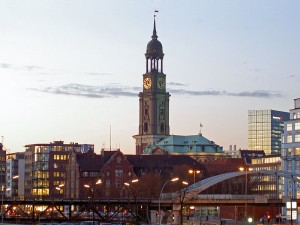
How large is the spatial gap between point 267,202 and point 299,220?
806cm

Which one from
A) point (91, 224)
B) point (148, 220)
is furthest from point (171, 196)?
point (91, 224)

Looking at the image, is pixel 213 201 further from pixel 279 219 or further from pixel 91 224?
pixel 91 224

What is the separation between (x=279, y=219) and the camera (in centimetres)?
18300

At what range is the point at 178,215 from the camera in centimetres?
18788

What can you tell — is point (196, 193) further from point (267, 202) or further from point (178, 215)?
point (267, 202)

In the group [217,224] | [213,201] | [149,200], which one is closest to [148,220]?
[149,200]

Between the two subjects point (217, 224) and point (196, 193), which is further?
point (196, 193)

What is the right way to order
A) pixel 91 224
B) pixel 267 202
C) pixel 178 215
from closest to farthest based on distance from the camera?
pixel 91 224 → pixel 267 202 → pixel 178 215

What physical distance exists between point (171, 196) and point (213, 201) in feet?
55.7

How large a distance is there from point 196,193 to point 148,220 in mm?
11454

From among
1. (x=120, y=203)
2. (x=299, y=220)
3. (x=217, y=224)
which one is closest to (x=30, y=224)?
(x=120, y=203)

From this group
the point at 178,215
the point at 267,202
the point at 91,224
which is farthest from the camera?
the point at 178,215

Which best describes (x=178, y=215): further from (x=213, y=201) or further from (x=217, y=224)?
(x=217, y=224)

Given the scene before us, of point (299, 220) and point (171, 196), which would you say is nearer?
point (299, 220)
